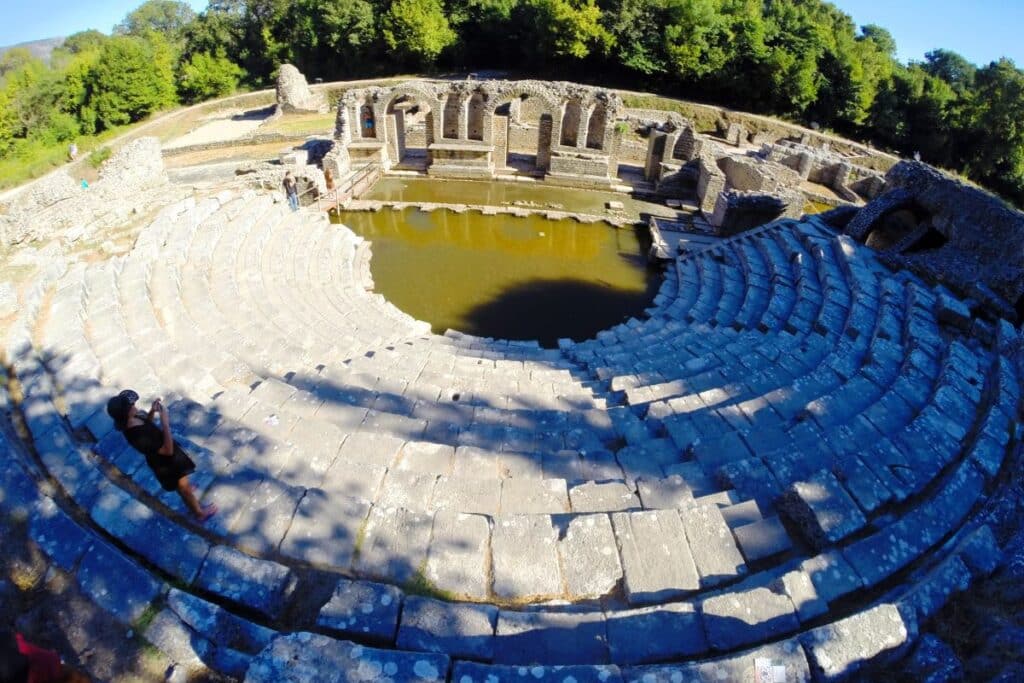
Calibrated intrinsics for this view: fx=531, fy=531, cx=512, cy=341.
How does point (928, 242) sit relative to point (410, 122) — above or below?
below

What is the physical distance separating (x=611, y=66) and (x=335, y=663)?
124 feet

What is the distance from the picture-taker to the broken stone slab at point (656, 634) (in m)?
3.01

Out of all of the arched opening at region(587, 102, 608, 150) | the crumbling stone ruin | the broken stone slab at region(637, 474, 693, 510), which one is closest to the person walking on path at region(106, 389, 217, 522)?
the broken stone slab at region(637, 474, 693, 510)

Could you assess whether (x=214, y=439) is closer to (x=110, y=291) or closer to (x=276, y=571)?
(x=276, y=571)

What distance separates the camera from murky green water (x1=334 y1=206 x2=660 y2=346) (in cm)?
1127

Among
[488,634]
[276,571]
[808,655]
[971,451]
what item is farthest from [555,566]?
[971,451]

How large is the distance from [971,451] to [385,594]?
516 centimetres

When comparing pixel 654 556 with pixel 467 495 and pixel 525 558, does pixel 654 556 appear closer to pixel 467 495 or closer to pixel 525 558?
pixel 525 558

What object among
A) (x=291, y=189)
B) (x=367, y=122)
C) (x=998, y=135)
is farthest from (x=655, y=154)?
(x=998, y=135)

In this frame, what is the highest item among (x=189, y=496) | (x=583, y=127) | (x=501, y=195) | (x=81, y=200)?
(x=583, y=127)

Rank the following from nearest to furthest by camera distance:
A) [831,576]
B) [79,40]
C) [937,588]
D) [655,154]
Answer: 1. [937,588]
2. [831,576]
3. [655,154]
4. [79,40]

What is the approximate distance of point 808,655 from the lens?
2738mm

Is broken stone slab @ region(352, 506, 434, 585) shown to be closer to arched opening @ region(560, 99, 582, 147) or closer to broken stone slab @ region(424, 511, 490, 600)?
broken stone slab @ region(424, 511, 490, 600)

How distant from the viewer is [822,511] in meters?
3.92
